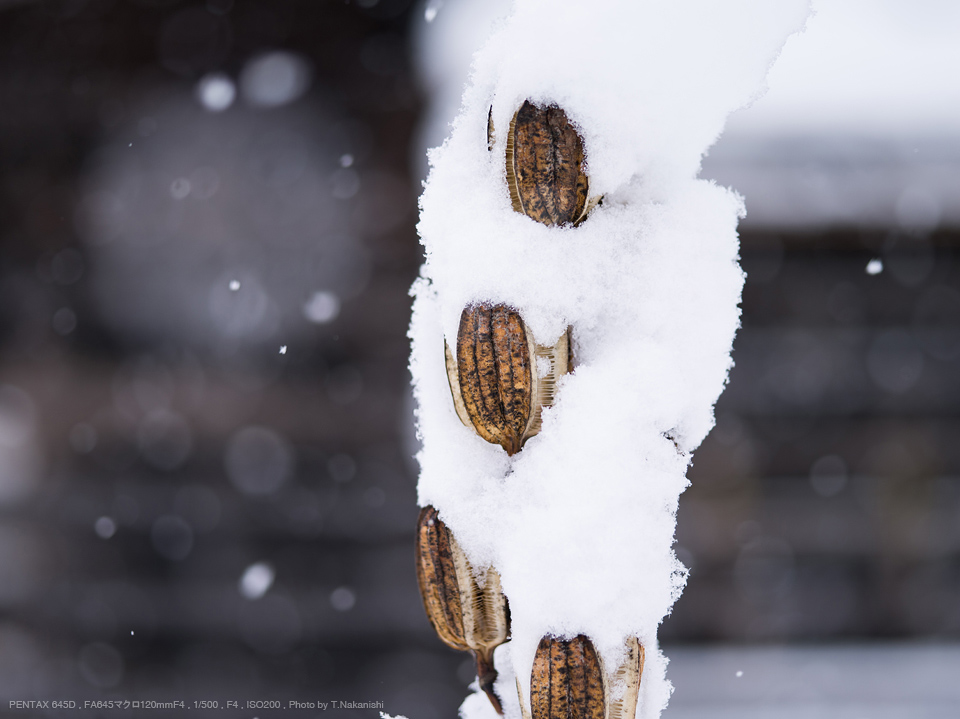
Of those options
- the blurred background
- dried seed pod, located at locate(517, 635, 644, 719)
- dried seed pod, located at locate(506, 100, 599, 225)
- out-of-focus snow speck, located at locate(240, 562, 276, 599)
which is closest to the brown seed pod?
dried seed pod, located at locate(517, 635, 644, 719)

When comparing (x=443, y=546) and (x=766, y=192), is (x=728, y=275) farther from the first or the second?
(x=766, y=192)

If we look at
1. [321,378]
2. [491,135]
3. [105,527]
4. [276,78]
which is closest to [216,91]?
[276,78]

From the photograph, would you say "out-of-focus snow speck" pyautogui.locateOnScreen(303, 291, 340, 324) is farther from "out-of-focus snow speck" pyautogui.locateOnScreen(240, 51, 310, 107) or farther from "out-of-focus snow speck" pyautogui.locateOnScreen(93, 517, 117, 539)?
"out-of-focus snow speck" pyautogui.locateOnScreen(93, 517, 117, 539)

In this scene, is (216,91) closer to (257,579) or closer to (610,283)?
(257,579)

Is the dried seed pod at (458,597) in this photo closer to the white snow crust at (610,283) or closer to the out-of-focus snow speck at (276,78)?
the white snow crust at (610,283)

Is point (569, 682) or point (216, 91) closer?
point (569, 682)

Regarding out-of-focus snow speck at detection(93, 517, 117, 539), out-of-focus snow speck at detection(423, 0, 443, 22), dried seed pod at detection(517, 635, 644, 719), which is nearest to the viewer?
dried seed pod at detection(517, 635, 644, 719)

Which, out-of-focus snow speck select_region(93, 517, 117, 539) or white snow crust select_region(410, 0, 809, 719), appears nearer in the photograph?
white snow crust select_region(410, 0, 809, 719)
